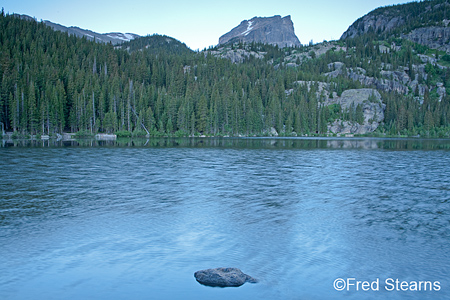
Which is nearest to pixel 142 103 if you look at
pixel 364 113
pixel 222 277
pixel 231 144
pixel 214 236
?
pixel 231 144

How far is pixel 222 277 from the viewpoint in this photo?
10.1 meters

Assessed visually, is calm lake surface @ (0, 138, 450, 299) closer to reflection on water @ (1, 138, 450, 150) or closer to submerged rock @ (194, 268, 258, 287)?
submerged rock @ (194, 268, 258, 287)

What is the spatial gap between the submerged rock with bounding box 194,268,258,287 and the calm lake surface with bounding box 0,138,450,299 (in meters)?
0.18

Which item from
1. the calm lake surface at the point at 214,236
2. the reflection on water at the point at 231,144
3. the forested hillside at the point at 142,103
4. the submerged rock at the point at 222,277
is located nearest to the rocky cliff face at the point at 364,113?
the forested hillside at the point at 142,103

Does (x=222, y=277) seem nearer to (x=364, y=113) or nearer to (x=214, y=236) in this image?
(x=214, y=236)

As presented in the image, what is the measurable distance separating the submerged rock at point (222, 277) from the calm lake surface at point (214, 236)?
7.2 inches

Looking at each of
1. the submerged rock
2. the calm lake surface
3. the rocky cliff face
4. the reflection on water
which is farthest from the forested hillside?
the submerged rock

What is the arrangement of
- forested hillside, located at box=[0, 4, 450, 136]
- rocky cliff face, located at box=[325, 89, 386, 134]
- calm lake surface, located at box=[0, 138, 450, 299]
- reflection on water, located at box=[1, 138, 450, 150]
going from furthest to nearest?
rocky cliff face, located at box=[325, 89, 386, 134], forested hillside, located at box=[0, 4, 450, 136], reflection on water, located at box=[1, 138, 450, 150], calm lake surface, located at box=[0, 138, 450, 299]

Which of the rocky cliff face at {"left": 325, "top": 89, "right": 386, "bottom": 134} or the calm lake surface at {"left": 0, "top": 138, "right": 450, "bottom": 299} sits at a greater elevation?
the rocky cliff face at {"left": 325, "top": 89, "right": 386, "bottom": 134}

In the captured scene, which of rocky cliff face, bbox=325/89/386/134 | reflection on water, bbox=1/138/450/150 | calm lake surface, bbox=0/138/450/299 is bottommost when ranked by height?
calm lake surface, bbox=0/138/450/299

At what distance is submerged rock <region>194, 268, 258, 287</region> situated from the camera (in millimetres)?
10086

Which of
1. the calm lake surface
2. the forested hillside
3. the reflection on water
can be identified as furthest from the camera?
the forested hillside

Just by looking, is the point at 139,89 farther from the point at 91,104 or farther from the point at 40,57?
the point at 40,57

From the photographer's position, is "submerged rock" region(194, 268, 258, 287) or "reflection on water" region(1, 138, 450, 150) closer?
"submerged rock" region(194, 268, 258, 287)
